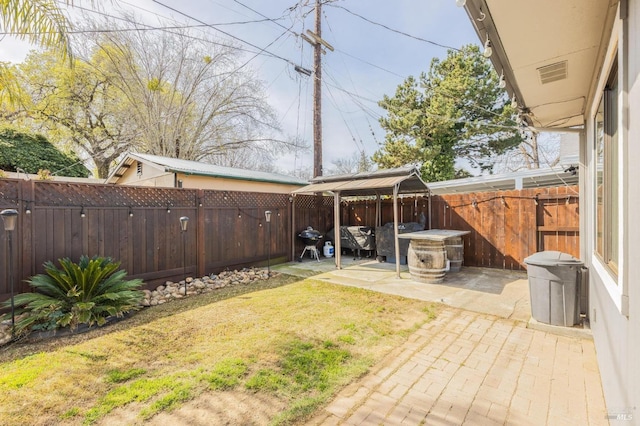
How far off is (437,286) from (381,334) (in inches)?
96.9

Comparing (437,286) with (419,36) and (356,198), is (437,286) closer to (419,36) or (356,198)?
(356,198)

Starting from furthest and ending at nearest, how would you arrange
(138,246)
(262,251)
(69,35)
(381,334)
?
(262,251) < (138,246) < (69,35) < (381,334)

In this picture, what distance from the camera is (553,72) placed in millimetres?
2754

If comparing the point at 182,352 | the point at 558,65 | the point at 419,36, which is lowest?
the point at 182,352

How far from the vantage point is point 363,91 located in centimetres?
1258

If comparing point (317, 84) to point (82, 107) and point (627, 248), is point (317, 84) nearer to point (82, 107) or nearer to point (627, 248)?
point (627, 248)

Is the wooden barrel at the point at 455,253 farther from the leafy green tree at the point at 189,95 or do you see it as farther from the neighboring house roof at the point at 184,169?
the leafy green tree at the point at 189,95

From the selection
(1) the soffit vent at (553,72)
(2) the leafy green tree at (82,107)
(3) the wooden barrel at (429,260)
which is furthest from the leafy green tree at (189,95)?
(1) the soffit vent at (553,72)

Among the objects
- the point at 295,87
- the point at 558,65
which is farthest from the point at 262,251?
the point at 295,87

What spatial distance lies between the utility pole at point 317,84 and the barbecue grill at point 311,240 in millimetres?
2129

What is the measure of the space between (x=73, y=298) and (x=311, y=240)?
564cm

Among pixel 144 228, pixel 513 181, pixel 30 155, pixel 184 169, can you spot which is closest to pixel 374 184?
pixel 144 228

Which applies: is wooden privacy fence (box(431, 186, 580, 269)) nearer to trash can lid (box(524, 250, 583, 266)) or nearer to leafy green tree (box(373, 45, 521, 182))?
trash can lid (box(524, 250, 583, 266))

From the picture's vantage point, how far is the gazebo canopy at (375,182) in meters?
6.40
